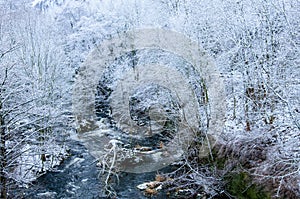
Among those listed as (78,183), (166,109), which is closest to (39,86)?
(78,183)

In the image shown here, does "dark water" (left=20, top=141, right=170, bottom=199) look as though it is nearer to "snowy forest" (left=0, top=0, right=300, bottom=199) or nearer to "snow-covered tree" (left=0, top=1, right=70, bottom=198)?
"snowy forest" (left=0, top=0, right=300, bottom=199)

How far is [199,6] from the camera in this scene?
15.0 metres

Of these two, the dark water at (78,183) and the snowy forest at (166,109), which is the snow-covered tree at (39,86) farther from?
the dark water at (78,183)

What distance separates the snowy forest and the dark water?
0.15 ft

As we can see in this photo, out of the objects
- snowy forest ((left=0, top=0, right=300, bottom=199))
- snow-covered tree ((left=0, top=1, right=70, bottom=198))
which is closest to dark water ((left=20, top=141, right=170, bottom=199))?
snowy forest ((left=0, top=0, right=300, bottom=199))

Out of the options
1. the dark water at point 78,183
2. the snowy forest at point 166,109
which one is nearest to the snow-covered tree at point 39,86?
the snowy forest at point 166,109

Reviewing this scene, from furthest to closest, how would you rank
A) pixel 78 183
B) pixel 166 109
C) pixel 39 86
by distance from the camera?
pixel 166 109 → pixel 39 86 → pixel 78 183

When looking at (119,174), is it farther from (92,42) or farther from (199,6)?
(92,42)

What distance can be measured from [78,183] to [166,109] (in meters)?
5.66

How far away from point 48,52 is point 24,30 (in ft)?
9.53

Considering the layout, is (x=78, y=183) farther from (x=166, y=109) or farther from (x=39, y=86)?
(x=166, y=109)

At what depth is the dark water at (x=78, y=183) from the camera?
12.3 m

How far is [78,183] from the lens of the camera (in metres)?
13.4

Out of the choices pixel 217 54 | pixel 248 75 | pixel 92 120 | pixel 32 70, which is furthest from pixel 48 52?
pixel 248 75
